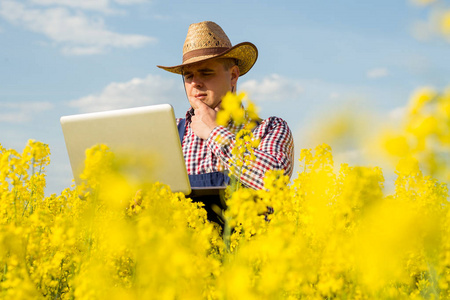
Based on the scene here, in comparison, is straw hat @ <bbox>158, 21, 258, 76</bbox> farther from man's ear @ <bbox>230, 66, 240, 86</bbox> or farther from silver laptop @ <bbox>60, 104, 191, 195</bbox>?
silver laptop @ <bbox>60, 104, 191, 195</bbox>

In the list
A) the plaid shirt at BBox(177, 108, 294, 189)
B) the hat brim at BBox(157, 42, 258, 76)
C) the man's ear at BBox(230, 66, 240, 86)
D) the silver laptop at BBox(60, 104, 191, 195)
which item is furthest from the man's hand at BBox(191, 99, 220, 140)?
the silver laptop at BBox(60, 104, 191, 195)

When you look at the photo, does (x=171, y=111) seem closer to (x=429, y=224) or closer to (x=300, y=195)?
(x=300, y=195)

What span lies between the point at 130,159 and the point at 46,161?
1.73m

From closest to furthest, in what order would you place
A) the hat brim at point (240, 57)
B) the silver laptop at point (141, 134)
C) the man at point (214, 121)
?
the silver laptop at point (141, 134)
the man at point (214, 121)
the hat brim at point (240, 57)

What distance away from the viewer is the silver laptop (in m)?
2.78

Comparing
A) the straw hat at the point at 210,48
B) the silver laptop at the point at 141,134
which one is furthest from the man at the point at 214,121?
the silver laptop at the point at 141,134

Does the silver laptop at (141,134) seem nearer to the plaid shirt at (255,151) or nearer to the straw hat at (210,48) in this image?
the plaid shirt at (255,151)

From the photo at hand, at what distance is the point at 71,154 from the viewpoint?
3.01 metres

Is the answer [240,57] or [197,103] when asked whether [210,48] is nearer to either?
[240,57]

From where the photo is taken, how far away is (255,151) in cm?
358

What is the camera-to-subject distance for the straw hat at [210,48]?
4.33 meters

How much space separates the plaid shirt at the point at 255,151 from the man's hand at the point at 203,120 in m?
0.11

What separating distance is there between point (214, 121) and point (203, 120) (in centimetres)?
10

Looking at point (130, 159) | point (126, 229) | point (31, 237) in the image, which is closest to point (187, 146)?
point (130, 159)
